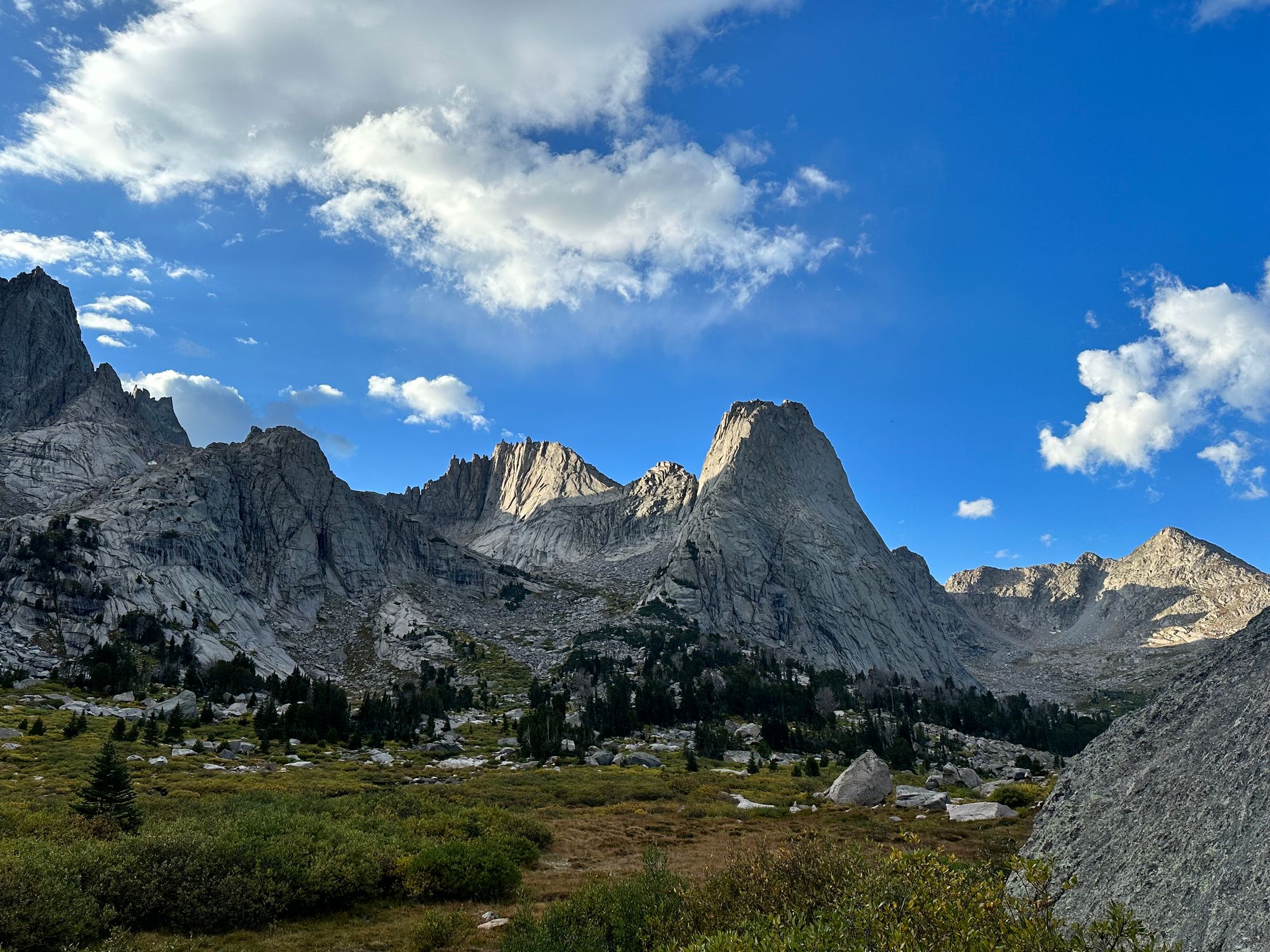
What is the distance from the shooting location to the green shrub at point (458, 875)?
25.7m

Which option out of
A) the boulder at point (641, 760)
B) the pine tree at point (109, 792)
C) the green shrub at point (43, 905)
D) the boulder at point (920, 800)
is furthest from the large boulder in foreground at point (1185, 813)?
the boulder at point (641, 760)

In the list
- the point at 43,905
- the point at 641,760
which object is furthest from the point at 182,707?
the point at 43,905

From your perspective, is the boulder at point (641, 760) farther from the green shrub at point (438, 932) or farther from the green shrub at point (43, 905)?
the green shrub at point (43, 905)

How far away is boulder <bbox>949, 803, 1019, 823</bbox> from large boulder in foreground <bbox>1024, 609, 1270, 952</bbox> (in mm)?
29283

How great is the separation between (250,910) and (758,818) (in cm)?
3561

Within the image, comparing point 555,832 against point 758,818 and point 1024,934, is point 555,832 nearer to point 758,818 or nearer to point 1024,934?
point 758,818

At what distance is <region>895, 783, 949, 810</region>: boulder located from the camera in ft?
159

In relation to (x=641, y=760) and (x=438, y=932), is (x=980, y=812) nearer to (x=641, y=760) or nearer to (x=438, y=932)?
(x=438, y=932)

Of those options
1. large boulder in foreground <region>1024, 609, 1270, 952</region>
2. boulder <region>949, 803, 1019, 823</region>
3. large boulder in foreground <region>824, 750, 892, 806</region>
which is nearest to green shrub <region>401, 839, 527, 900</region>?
large boulder in foreground <region>1024, 609, 1270, 952</region>

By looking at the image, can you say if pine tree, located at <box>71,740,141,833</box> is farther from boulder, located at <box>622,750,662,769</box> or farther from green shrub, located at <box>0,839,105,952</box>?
boulder, located at <box>622,750,662,769</box>

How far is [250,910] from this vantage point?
69.5 ft

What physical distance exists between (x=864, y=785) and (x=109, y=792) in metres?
50.2

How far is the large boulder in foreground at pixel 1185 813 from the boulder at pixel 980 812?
2928 cm

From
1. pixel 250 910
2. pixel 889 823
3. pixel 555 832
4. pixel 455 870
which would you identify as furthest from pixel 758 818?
pixel 250 910
